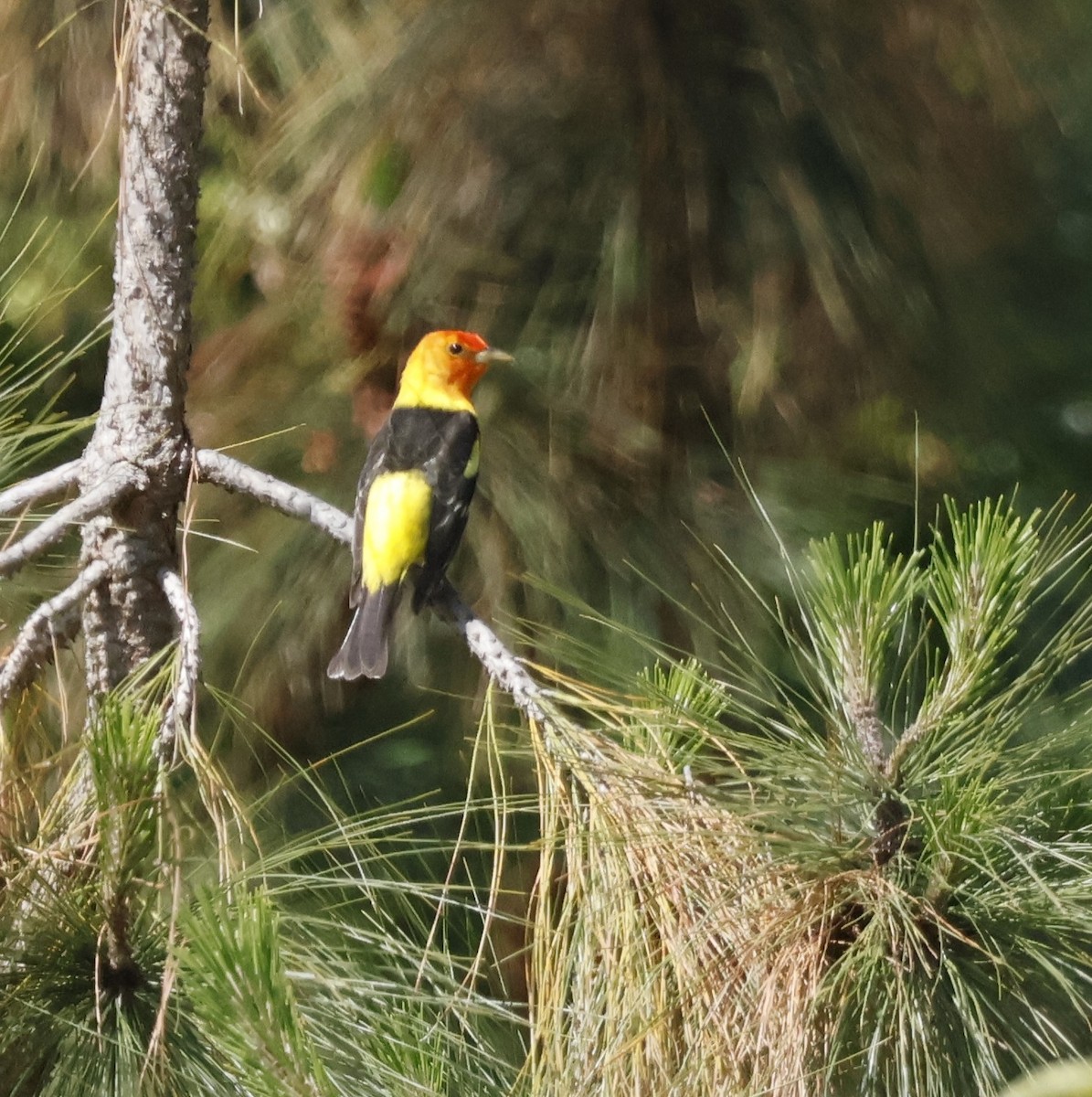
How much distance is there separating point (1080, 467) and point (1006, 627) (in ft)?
4.68

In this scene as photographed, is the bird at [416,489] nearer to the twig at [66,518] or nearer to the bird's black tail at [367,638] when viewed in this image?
the bird's black tail at [367,638]

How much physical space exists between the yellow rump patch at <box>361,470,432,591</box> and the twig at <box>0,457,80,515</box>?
551mm

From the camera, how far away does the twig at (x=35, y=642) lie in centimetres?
117

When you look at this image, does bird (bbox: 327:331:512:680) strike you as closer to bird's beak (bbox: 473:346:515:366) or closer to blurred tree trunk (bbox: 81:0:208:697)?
bird's beak (bbox: 473:346:515:366)

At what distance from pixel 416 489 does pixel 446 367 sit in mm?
190

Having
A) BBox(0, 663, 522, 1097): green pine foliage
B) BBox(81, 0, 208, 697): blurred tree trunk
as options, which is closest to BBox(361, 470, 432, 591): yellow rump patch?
BBox(81, 0, 208, 697): blurred tree trunk

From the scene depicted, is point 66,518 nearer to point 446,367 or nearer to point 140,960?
point 140,960

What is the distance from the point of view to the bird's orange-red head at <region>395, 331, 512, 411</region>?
1.89 metres

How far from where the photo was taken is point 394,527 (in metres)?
1.98

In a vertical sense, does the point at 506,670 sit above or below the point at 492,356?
below

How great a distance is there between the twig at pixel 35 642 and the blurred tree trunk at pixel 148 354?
0.09 metres

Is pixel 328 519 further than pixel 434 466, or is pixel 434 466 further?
pixel 434 466

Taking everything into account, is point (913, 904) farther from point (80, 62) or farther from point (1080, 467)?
point (80, 62)

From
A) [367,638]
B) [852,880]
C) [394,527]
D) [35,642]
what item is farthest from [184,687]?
[394,527]
